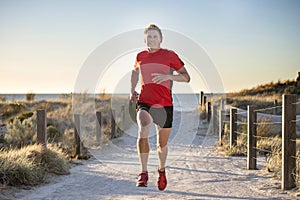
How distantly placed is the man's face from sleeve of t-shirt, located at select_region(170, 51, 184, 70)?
0.20 m

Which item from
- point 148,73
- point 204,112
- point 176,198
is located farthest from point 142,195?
point 204,112

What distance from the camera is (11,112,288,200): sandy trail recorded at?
→ 21.6 feet

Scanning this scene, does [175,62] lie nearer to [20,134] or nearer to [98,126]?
[98,126]

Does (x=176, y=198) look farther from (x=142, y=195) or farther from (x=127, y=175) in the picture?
(x=127, y=175)

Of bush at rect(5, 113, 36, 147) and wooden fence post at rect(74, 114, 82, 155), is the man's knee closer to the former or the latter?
wooden fence post at rect(74, 114, 82, 155)

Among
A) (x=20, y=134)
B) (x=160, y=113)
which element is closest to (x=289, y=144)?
(x=160, y=113)

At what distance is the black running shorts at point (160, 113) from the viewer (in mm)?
4449

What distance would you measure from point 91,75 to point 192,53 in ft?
6.77

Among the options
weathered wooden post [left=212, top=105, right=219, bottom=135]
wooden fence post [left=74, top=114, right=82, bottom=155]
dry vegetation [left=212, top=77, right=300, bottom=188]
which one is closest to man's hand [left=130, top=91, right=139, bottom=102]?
dry vegetation [left=212, top=77, right=300, bottom=188]

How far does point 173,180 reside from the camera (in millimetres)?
7734

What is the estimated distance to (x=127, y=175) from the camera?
27.2ft

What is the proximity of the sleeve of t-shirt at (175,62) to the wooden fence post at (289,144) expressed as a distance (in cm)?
312

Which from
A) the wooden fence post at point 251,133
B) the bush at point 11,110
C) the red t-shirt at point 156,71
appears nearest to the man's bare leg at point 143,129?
the red t-shirt at point 156,71

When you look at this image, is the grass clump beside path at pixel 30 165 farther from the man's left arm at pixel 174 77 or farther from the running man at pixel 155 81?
the man's left arm at pixel 174 77
